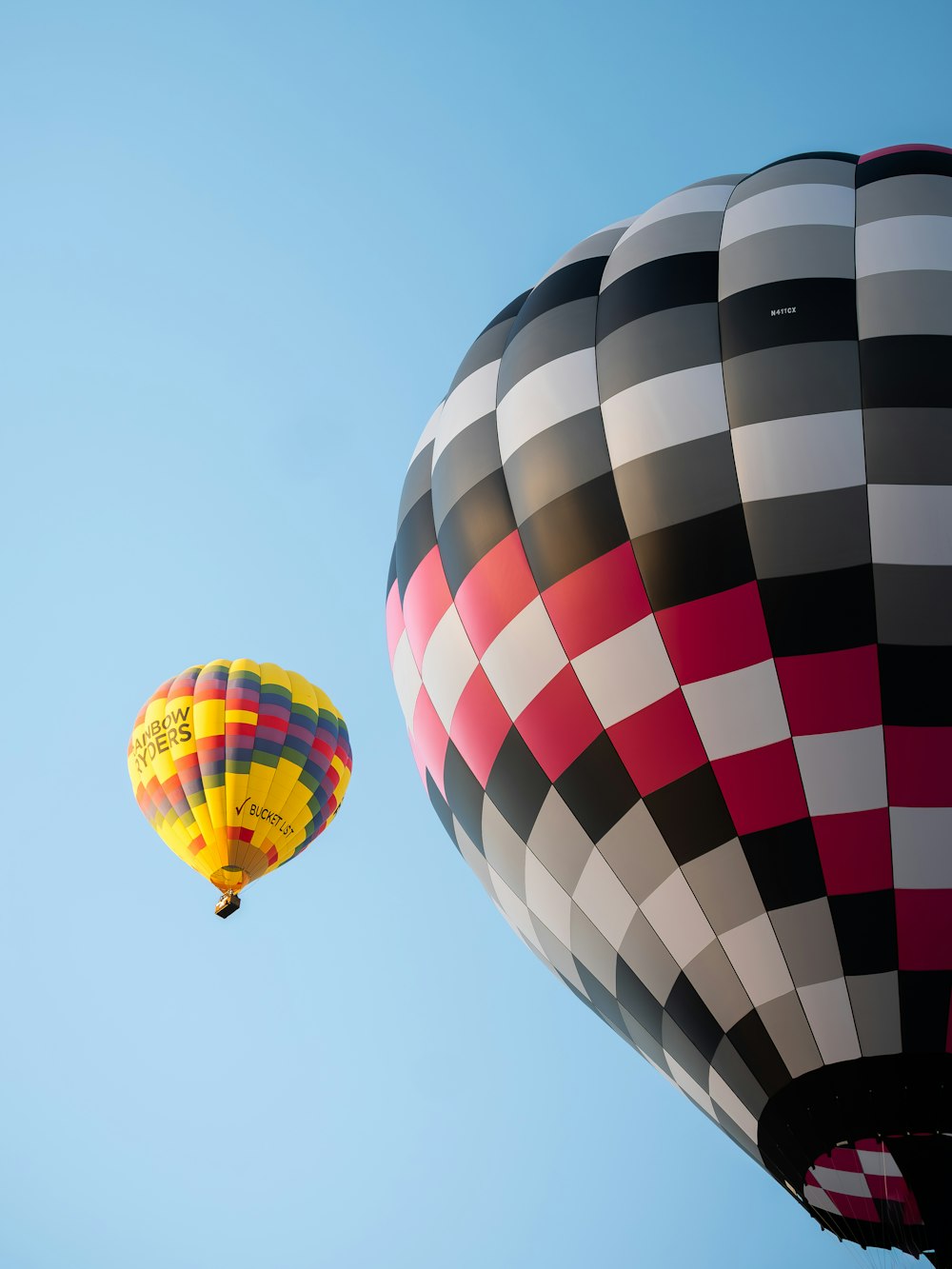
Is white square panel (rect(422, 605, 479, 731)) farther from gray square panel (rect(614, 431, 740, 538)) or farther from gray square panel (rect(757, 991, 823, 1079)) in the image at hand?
gray square panel (rect(757, 991, 823, 1079))

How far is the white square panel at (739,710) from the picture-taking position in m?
3.95

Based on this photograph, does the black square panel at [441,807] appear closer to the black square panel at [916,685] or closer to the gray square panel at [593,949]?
the gray square panel at [593,949]

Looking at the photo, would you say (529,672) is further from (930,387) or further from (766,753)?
(930,387)

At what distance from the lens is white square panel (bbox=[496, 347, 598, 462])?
184 inches

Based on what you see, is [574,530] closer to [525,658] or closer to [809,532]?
[525,658]

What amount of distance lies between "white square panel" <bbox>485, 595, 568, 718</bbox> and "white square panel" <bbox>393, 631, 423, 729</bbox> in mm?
705

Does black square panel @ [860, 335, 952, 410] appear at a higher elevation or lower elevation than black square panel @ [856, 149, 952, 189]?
lower

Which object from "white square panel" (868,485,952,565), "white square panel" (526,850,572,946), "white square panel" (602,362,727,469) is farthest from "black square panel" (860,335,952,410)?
"white square panel" (526,850,572,946)

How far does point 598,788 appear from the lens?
169 inches

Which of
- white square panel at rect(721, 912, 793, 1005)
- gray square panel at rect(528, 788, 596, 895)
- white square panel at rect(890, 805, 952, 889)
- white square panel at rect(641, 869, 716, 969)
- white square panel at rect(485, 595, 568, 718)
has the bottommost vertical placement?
white square panel at rect(721, 912, 793, 1005)

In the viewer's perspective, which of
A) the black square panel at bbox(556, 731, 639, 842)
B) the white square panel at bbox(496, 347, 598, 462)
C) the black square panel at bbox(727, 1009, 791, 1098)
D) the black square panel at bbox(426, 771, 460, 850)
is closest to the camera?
the black square panel at bbox(727, 1009, 791, 1098)

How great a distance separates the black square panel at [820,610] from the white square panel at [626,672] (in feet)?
1.41

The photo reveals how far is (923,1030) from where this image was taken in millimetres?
3650

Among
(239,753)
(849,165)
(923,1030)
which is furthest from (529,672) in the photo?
(239,753)
